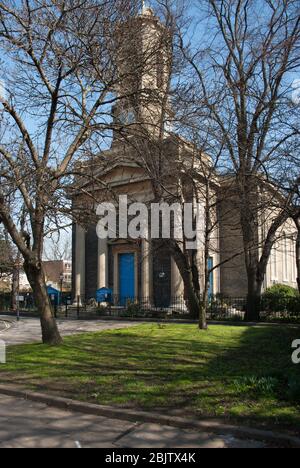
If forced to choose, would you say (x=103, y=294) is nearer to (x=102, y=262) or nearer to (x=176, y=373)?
(x=102, y=262)

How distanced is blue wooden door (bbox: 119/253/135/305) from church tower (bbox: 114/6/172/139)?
17.1 metres

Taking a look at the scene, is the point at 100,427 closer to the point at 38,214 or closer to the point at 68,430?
the point at 68,430

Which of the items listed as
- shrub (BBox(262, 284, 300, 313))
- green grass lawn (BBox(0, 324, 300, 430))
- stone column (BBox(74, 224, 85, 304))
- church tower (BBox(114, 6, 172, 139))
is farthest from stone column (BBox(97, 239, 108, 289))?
church tower (BBox(114, 6, 172, 139))

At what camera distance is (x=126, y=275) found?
2998 centimetres

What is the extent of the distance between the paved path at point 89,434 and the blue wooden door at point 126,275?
75.2ft

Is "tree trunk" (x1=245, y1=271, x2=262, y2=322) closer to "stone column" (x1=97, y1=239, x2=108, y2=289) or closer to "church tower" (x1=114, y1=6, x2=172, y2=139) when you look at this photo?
"church tower" (x1=114, y1=6, x2=172, y2=139)

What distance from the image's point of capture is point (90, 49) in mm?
10523

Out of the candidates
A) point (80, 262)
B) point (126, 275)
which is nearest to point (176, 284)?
point (126, 275)

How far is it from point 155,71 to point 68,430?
9.67 meters

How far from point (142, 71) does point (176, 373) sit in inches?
287

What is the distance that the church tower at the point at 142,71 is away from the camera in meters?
11.2
